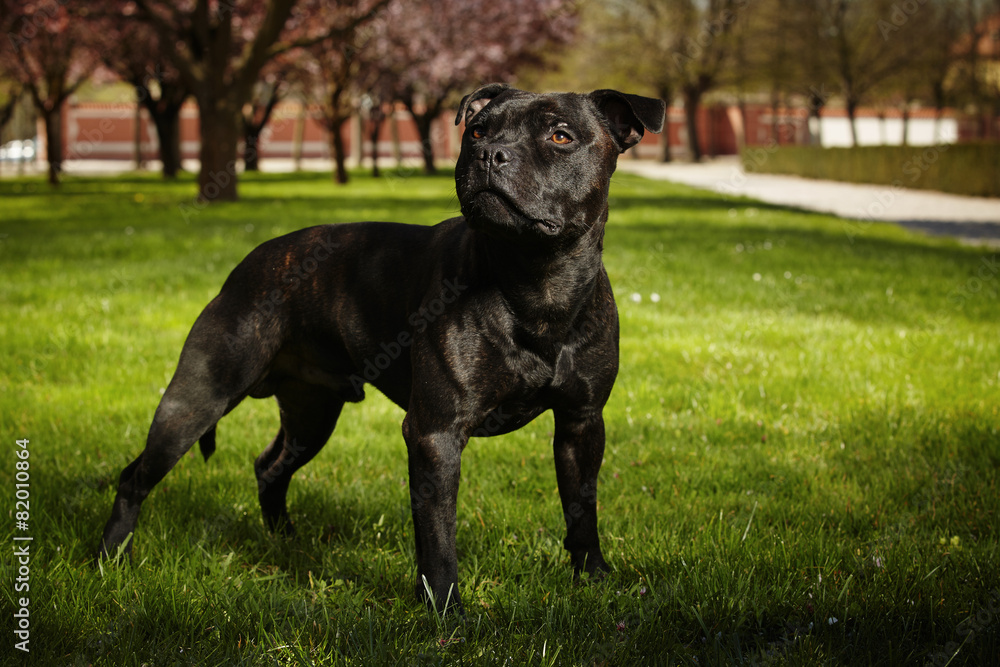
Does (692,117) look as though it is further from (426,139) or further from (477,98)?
(477,98)

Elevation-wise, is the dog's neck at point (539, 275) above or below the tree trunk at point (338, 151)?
below

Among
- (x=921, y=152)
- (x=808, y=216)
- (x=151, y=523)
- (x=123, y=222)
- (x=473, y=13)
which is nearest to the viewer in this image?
(x=151, y=523)

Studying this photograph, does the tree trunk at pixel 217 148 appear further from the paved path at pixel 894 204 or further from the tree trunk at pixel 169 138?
the tree trunk at pixel 169 138

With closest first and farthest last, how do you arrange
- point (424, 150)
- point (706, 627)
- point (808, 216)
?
point (706, 627) < point (808, 216) < point (424, 150)

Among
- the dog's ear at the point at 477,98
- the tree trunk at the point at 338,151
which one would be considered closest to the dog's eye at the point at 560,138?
the dog's ear at the point at 477,98

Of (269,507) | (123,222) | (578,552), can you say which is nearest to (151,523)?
(269,507)

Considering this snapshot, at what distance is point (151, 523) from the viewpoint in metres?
3.47

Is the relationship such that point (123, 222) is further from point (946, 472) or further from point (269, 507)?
point (946, 472)

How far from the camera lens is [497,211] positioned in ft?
8.13

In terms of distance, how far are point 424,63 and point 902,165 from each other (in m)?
17.4

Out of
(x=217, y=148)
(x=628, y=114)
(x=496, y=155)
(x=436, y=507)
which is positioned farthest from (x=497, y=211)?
(x=217, y=148)

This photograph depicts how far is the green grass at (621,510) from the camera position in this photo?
8.64 feet

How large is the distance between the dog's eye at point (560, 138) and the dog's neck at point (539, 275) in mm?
295

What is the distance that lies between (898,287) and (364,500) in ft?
22.2
